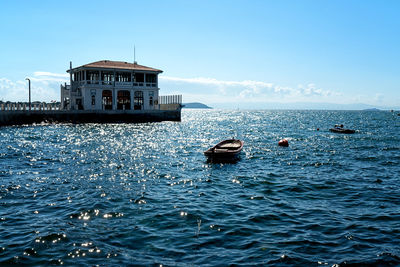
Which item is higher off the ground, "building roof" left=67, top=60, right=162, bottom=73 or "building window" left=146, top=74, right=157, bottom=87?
"building roof" left=67, top=60, right=162, bottom=73

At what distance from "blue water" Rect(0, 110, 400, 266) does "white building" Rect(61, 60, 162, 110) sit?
33.3 m

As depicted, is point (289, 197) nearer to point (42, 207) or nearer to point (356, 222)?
point (356, 222)

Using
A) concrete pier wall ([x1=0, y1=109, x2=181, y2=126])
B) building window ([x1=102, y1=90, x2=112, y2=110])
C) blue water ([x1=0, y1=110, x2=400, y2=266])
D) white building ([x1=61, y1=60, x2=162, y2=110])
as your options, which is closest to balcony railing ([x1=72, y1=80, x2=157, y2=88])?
white building ([x1=61, y1=60, x2=162, y2=110])

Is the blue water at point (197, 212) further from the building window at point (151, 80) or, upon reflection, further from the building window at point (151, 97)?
the building window at point (151, 80)

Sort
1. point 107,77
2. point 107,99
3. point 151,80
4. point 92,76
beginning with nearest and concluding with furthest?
point 92,76, point 107,77, point 151,80, point 107,99

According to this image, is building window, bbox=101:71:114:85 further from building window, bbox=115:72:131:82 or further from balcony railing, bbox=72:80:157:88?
building window, bbox=115:72:131:82

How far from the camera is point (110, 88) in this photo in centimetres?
5566

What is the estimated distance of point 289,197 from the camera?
13.7 metres

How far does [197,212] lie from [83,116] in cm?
4505

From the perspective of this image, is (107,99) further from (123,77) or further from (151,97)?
(151,97)

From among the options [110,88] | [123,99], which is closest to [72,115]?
[110,88]

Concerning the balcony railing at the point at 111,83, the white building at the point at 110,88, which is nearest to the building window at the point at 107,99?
the white building at the point at 110,88

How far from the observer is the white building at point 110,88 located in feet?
178

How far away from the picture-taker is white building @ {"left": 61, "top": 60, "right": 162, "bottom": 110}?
54.2 m
